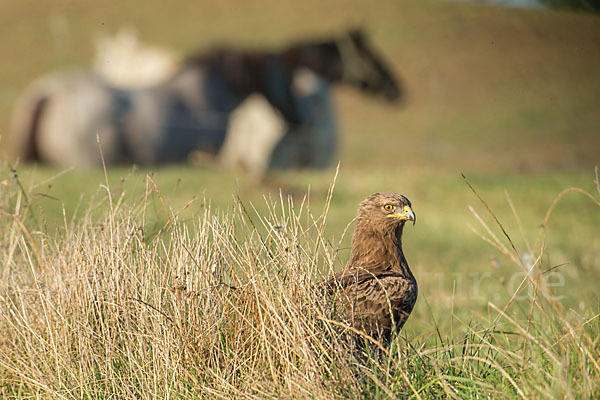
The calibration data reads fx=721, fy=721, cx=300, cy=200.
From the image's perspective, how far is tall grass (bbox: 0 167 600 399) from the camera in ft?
10.4

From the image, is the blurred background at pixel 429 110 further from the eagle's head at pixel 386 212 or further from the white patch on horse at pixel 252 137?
the white patch on horse at pixel 252 137

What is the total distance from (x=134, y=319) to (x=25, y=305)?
0.68 meters

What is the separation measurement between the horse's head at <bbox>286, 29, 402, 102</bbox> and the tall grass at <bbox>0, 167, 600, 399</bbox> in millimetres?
10312

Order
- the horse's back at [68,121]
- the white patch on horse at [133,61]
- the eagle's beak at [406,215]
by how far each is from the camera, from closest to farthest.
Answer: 1. the eagle's beak at [406,215]
2. the horse's back at [68,121]
3. the white patch on horse at [133,61]

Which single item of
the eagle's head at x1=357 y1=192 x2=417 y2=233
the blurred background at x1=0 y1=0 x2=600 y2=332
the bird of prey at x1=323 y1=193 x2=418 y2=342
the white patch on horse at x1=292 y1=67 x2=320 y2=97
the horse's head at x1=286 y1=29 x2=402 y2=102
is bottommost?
the blurred background at x1=0 y1=0 x2=600 y2=332

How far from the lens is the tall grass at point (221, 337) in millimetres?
3174

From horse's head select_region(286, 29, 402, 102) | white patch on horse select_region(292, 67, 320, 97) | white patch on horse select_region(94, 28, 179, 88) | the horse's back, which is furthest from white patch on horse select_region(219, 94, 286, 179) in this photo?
white patch on horse select_region(94, 28, 179, 88)

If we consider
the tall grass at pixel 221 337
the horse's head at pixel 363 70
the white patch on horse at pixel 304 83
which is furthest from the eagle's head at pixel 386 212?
the white patch on horse at pixel 304 83

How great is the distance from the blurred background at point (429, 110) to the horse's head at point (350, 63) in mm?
345

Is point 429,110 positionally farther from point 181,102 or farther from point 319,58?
point 181,102

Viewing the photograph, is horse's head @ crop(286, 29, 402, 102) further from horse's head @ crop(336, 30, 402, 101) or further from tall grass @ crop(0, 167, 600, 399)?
tall grass @ crop(0, 167, 600, 399)

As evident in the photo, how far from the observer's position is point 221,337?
3.55 m

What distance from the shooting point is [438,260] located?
325 inches

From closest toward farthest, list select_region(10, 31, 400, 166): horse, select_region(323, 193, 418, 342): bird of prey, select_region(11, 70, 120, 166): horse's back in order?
select_region(323, 193, 418, 342): bird of prey, select_region(11, 70, 120, 166): horse's back, select_region(10, 31, 400, 166): horse
